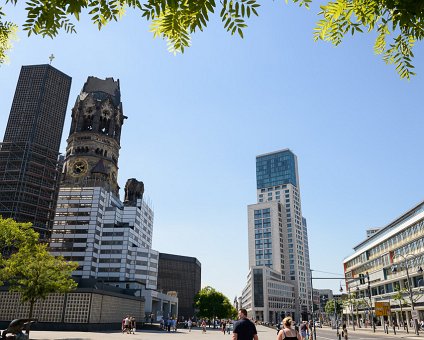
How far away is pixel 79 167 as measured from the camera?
118562mm

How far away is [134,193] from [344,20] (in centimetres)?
12197

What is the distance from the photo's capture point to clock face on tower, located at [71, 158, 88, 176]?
117m

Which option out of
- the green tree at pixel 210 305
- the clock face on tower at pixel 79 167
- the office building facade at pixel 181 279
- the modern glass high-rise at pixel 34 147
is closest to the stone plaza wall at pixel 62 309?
the modern glass high-rise at pixel 34 147

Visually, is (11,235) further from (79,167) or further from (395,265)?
(79,167)

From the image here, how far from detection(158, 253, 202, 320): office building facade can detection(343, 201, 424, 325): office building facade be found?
237 ft

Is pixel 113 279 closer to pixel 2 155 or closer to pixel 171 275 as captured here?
pixel 2 155

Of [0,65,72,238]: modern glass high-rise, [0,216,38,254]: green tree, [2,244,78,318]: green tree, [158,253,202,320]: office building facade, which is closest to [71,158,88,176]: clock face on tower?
[0,65,72,238]: modern glass high-rise

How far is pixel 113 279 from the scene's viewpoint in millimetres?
96875

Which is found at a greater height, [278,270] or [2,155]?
[2,155]

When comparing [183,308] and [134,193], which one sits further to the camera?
[183,308]

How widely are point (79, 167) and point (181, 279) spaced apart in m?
66.3

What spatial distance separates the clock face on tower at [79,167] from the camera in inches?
4621

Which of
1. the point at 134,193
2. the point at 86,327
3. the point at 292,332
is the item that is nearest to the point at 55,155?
the point at 134,193

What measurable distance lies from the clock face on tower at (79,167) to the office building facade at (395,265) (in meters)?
85.8
